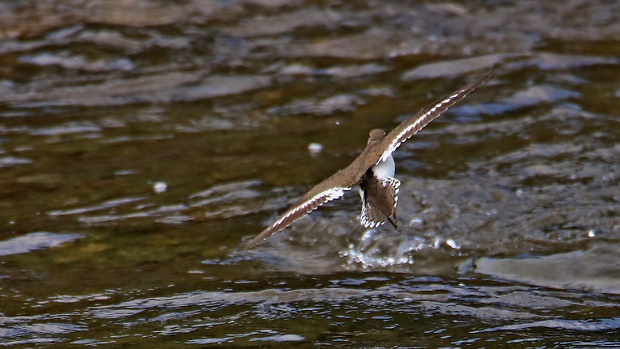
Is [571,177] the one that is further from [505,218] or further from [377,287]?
[377,287]

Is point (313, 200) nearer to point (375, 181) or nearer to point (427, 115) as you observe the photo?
point (375, 181)

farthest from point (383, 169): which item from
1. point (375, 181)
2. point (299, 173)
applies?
point (299, 173)

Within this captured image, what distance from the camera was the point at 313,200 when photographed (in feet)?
16.9

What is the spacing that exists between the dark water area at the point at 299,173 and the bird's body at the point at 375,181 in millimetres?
447

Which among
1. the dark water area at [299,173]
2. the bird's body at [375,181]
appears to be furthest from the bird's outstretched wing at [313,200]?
the dark water area at [299,173]

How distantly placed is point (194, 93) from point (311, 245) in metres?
3.30

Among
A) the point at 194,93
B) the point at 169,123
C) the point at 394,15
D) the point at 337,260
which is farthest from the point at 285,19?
the point at 337,260

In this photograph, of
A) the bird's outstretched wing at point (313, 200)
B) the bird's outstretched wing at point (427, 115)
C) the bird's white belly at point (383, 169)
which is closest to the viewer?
the bird's outstretched wing at point (313, 200)

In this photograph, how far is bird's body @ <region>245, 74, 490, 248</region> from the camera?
5.02m

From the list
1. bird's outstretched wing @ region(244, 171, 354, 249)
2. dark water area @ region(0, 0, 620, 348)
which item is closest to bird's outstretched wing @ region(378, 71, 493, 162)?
bird's outstretched wing @ region(244, 171, 354, 249)

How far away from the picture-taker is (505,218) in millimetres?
6453

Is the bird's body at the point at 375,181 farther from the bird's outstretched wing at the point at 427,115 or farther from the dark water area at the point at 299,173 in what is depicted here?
the dark water area at the point at 299,173

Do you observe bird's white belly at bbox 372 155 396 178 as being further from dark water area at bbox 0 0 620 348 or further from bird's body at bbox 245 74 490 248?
dark water area at bbox 0 0 620 348

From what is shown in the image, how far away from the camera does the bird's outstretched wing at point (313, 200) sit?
492 centimetres
